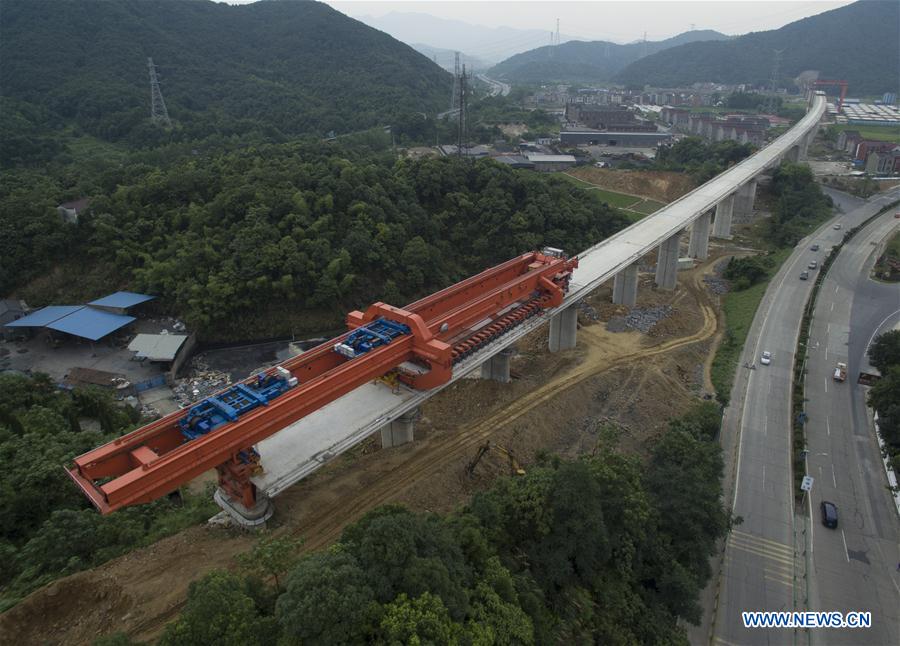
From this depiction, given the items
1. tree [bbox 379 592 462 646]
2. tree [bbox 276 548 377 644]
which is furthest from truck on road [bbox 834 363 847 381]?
tree [bbox 276 548 377 644]

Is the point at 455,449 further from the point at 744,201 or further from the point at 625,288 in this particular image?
the point at 744,201

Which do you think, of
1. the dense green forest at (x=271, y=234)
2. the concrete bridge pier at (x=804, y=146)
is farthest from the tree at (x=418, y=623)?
the concrete bridge pier at (x=804, y=146)

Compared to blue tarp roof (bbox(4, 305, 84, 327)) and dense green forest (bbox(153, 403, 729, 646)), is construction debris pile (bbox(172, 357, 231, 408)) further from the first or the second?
dense green forest (bbox(153, 403, 729, 646))

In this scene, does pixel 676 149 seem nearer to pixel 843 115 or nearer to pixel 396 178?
pixel 396 178

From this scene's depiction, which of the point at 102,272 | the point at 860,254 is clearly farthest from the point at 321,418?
the point at 860,254

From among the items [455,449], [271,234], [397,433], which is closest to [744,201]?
[271,234]
